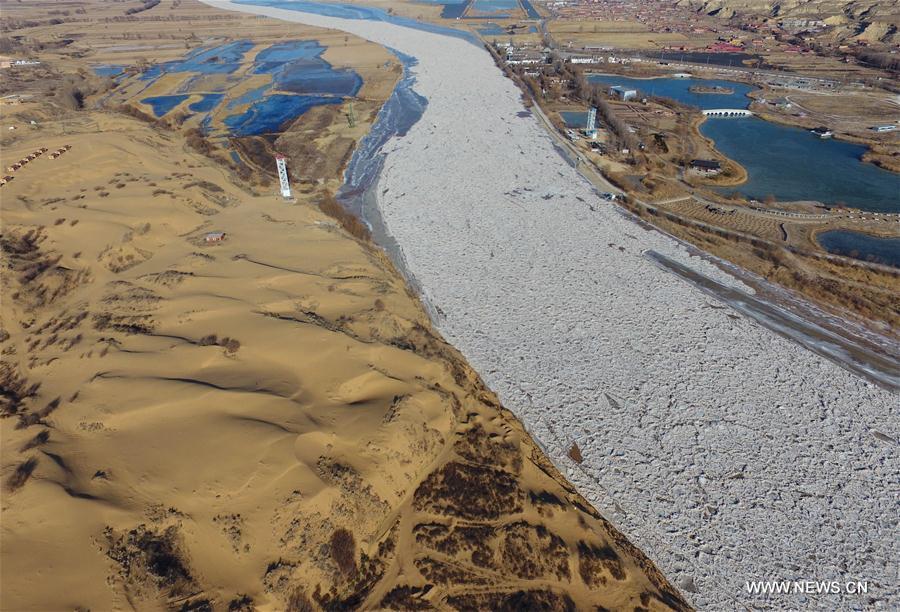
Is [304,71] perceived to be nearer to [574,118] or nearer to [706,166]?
[574,118]

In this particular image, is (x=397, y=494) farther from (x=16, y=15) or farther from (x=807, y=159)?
(x=16, y=15)

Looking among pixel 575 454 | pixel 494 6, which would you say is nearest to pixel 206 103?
pixel 575 454

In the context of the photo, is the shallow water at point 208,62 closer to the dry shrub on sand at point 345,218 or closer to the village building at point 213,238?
the dry shrub on sand at point 345,218

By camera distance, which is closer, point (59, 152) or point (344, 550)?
point (344, 550)

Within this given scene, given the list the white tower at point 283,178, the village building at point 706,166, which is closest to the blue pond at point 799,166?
the village building at point 706,166

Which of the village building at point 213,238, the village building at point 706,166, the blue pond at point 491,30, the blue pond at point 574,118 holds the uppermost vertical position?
the blue pond at point 491,30

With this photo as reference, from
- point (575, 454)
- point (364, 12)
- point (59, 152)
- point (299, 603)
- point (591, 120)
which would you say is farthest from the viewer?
point (364, 12)
